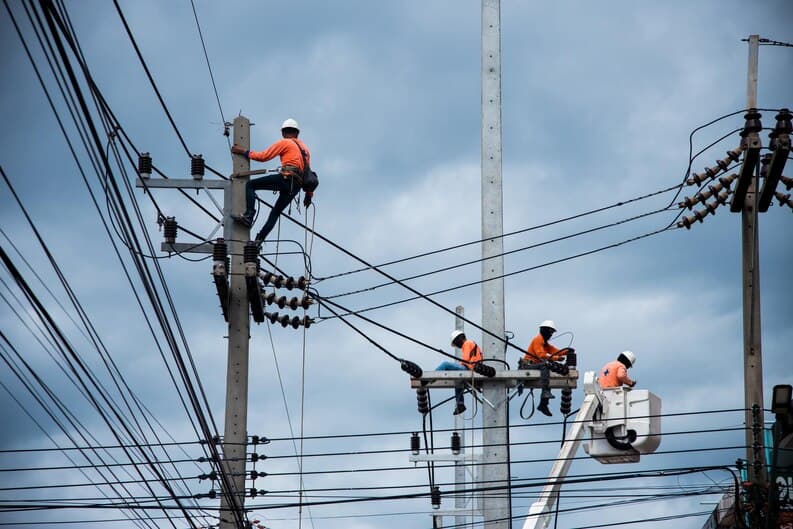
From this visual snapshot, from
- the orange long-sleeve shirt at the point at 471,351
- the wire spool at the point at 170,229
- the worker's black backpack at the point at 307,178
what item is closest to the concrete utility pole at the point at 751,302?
the orange long-sleeve shirt at the point at 471,351

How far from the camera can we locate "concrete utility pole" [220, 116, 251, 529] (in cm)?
1698

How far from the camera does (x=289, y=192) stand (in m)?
18.5

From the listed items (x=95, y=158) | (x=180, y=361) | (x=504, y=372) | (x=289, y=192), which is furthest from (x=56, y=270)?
(x=504, y=372)

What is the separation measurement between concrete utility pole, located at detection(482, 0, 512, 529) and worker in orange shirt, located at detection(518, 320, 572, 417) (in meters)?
0.63

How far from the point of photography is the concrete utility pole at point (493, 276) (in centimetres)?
1855

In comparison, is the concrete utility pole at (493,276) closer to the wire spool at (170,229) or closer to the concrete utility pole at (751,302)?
the concrete utility pole at (751,302)

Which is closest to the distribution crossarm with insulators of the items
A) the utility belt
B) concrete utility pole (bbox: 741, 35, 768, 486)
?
concrete utility pole (bbox: 741, 35, 768, 486)

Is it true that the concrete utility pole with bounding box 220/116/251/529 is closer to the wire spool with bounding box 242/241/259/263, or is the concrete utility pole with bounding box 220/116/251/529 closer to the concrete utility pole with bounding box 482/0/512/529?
the wire spool with bounding box 242/241/259/263

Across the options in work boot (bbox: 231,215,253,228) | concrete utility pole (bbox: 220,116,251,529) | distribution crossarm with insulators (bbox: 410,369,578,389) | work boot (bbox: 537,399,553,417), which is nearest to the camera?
concrete utility pole (bbox: 220,116,251,529)

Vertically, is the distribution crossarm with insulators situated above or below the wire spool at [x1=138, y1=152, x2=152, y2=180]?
below

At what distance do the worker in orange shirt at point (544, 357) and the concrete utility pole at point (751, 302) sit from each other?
2.74m

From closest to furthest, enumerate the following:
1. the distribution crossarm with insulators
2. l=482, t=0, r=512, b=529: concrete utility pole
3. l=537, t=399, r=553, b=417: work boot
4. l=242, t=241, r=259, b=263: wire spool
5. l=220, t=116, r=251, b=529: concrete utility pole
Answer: l=220, t=116, r=251, b=529: concrete utility pole < l=242, t=241, r=259, b=263: wire spool < l=482, t=0, r=512, b=529: concrete utility pole < the distribution crossarm with insulators < l=537, t=399, r=553, b=417: work boot

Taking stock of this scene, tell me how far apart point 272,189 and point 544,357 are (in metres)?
4.80

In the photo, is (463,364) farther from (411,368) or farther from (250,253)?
(250,253)
